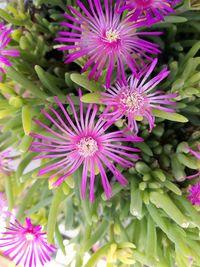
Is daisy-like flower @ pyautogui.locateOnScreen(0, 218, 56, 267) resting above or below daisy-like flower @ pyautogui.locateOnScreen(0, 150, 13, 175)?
below

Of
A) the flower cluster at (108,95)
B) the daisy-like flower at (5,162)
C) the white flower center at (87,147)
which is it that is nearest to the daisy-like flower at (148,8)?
the flower cluster at (108,95)

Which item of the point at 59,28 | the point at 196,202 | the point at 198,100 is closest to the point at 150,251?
the point at 196,202

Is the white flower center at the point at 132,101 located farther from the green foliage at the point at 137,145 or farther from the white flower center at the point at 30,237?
the white flower center at the point at 30,237

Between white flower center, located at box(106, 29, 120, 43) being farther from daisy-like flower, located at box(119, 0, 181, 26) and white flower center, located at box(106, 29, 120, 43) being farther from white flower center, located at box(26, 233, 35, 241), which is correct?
white flower center, located at box(26, 233, 35, 241)

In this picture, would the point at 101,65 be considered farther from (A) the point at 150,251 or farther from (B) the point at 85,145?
(A) the point at 150,251

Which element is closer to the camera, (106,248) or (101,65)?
(101,65)

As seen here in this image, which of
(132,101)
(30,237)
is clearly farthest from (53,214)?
(132,101)

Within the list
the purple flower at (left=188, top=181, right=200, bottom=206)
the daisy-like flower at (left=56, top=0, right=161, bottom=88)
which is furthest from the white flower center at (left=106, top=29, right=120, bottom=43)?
the purple flower at (left=188, top=181, right=200, bottom=206)
